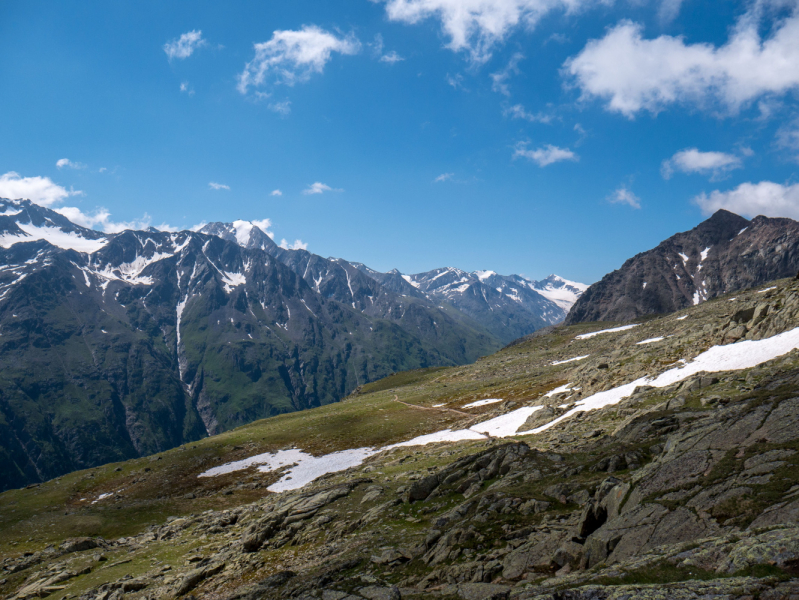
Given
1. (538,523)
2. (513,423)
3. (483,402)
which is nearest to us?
(538,523)

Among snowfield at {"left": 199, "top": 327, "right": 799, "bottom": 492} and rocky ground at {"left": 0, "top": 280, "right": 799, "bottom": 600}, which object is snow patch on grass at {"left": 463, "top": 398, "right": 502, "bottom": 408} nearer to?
snowfield at {"left": 199, "top": 327, "right": 799, "bottom": 492}

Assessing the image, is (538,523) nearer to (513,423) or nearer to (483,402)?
(513,423)

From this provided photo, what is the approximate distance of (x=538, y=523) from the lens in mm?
20078

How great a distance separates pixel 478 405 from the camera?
77875 mm

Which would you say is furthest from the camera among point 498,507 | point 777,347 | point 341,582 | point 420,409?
point 420,409

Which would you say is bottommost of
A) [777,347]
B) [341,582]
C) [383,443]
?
[383,443]

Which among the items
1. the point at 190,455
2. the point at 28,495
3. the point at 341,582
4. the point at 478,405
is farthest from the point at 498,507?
the point at 28,495

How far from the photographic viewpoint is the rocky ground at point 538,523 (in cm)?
1262

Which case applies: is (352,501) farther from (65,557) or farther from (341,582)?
(65,557)

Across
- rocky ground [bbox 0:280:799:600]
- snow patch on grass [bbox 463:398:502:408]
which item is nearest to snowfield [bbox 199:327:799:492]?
rocky ground [bbox 0:280:799:600]

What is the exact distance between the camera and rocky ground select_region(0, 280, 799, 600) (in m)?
12.6

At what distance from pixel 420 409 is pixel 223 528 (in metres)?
52.7

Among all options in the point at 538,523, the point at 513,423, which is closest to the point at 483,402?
the point at 513,423

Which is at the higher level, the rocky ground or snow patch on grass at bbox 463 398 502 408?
the rocky ground
